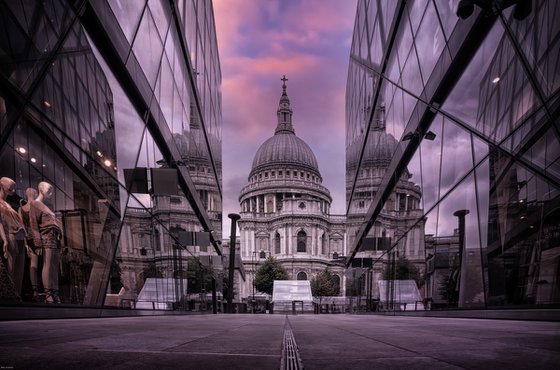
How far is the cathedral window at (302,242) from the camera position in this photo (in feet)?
376

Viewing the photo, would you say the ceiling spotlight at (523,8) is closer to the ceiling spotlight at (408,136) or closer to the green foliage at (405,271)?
the ceiling spotlight at (408,136)

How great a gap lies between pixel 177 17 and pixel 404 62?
7.38 meters

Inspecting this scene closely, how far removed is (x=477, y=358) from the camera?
2740mm

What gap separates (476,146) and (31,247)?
300 inches

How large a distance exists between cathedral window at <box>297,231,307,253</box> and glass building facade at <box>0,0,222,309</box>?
9776 centimetres

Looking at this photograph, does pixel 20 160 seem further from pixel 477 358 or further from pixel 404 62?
pixel 404 62

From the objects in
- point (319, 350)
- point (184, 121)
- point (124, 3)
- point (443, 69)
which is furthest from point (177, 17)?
point (319, 350)

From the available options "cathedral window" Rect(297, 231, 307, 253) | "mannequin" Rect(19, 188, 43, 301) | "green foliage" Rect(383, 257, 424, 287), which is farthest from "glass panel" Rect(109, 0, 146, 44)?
"cathedral window" Rect(297, 231, 307, 253)

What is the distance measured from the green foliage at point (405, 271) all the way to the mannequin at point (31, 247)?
9.57 metres

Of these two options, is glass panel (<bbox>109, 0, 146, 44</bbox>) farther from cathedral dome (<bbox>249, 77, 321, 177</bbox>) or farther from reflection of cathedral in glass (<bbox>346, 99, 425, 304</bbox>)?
cathedral dome (<bbox>249, 77, 321, 177</bbox>)

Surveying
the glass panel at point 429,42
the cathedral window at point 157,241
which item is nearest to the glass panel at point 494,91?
the glass panel at point 429,42

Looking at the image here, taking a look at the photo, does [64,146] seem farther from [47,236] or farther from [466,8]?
[466,8]

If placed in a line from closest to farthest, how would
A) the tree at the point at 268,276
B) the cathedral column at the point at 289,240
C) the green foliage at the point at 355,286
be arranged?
the green foliage at the point at 355,286 → the tree at the point at 268,276 → the cathedral column at the point at 289,240

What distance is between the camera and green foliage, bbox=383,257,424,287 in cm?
1287
